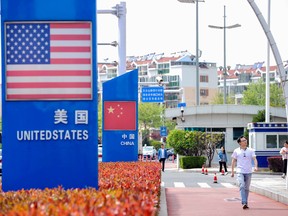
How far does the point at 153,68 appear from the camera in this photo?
171 meters

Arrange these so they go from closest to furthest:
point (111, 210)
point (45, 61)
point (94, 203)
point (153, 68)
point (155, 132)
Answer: point (111, 210) → point (94, 203) → point (45, 61) → point (155, 132) → point (153, 68)

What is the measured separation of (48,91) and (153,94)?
4943 centimetres

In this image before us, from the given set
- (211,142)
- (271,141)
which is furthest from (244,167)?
(211,142)

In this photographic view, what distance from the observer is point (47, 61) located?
41.0 ft

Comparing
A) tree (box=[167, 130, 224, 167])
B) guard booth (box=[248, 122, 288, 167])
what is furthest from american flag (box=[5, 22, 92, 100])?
tree (box=[167, 130, 224, 167])

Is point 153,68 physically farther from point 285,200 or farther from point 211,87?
point 285,200

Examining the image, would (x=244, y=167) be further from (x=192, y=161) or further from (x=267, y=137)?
(x=192, y=161)

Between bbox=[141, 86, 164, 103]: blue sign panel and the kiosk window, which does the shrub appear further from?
bbox=[141, 86, 164, 103]: blue sign panel

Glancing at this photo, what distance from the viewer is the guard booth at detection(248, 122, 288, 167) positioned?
44.2 m

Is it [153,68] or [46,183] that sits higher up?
[153,68]

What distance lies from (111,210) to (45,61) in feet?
17.9

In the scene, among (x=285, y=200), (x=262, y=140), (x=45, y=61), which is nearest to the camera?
(x=45, y=61)

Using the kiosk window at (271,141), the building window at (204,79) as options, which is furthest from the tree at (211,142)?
the building window at (204,79)

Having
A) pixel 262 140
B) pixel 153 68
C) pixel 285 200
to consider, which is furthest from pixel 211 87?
pixel 285 200
